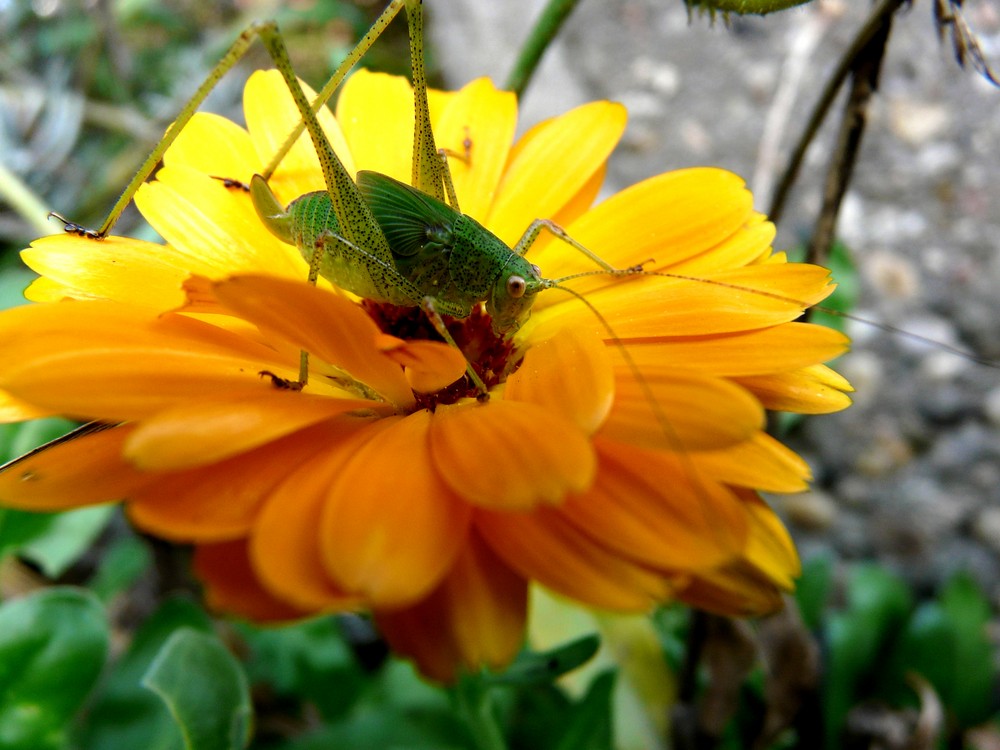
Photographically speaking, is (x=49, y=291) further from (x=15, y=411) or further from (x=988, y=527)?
(x=988, y=527)

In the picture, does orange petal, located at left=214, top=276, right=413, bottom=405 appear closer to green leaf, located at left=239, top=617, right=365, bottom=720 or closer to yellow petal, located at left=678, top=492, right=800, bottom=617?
yellow petal, located at left=678, top=492, right=800, bottom=617

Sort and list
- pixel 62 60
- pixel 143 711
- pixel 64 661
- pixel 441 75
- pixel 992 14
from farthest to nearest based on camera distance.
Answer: pixel 62 60, pixel 441 75, pixel 992 14, pixel 143 711, pixel 64 661

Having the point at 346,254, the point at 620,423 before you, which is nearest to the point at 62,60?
the point at 346,254

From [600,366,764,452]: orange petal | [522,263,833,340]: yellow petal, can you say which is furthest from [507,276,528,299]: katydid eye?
[600,366,764,452]: orange petal

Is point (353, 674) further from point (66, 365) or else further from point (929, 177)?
point (929, 177)

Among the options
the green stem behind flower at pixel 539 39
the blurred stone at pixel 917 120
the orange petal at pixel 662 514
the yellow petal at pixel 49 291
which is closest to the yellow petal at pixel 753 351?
the orange petal at pixel 662 514

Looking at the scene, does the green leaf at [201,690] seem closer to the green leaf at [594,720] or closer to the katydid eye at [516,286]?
the green leaf at [594,720]

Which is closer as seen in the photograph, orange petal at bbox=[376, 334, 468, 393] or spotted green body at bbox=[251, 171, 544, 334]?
orange petal at bbox=[376, 334, 468, 393]
